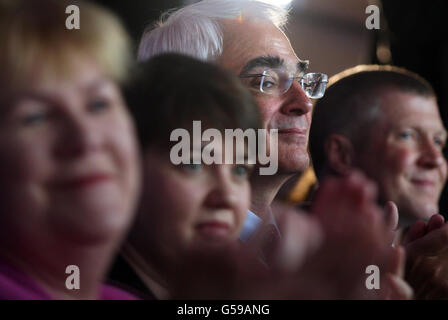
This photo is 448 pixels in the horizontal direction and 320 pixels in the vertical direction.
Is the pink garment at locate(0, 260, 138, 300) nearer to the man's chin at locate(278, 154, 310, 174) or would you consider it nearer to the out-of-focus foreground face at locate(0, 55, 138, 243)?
the out-of-focus foreground face at locate(0, 55, 138, 243)

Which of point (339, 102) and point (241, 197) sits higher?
point (339, 102)

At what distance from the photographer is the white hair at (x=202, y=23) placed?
0.68 meters

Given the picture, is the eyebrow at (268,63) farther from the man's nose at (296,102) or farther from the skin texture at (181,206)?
the skin texture at (181,206)

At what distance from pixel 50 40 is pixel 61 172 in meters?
0.10

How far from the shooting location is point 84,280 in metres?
0.44

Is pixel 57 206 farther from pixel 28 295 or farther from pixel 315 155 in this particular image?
pixel 315 155

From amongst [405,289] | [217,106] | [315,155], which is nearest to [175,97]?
[217,106]

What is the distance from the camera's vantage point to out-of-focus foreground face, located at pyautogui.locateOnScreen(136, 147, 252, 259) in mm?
479

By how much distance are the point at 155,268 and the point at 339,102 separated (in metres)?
0.44

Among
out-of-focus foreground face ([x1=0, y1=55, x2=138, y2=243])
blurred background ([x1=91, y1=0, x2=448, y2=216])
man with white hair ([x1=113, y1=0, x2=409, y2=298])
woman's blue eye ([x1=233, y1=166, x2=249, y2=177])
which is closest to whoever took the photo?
out-of-focus foreground face ([x1=0, y1=55, x2=138, y2=243])

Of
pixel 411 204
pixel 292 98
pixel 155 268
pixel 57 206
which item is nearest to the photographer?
pixel 57 206

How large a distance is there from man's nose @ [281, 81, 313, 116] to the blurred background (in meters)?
0.06

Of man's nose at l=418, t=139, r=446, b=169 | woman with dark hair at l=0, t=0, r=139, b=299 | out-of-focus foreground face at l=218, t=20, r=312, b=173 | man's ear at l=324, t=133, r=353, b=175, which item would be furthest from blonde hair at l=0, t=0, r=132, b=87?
man's nose at l=418, t=139, r=446, b=169

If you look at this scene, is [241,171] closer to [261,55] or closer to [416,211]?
[261,55]
